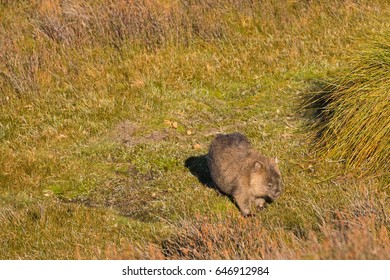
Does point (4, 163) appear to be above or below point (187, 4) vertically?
below

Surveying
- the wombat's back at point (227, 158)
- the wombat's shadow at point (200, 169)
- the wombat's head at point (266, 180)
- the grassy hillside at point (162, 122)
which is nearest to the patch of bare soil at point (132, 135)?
the grassy hillside at point (162, 122)

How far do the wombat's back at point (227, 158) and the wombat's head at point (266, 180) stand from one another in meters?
0.26

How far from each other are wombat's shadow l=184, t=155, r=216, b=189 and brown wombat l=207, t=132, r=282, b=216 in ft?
1.62

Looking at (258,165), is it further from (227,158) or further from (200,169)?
(200,169)

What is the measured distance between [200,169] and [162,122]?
1630 millimetres

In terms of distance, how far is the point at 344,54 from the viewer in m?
13.2

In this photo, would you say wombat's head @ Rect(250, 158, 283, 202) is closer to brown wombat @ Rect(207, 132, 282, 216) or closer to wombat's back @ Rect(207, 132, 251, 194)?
brown wombat @ Rect(207, 132, 282, 216)

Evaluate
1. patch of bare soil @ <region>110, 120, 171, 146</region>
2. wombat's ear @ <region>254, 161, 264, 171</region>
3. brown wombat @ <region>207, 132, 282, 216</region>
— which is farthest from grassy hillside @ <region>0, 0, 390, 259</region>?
wombat's ear @ <region>254, 161, 264, 171</region>

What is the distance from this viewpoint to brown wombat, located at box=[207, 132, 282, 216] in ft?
30.1

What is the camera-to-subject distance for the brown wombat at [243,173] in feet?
30.1

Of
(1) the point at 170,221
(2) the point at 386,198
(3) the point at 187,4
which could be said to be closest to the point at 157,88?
(3) the point at 187,4

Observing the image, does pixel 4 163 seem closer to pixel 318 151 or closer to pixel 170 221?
pixel 170 221

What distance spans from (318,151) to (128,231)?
3.12 m

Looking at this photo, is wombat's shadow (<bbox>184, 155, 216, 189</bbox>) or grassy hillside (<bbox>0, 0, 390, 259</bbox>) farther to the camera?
wombat's shadow (<bbox>184, 155, 216, 189</bbox>)
